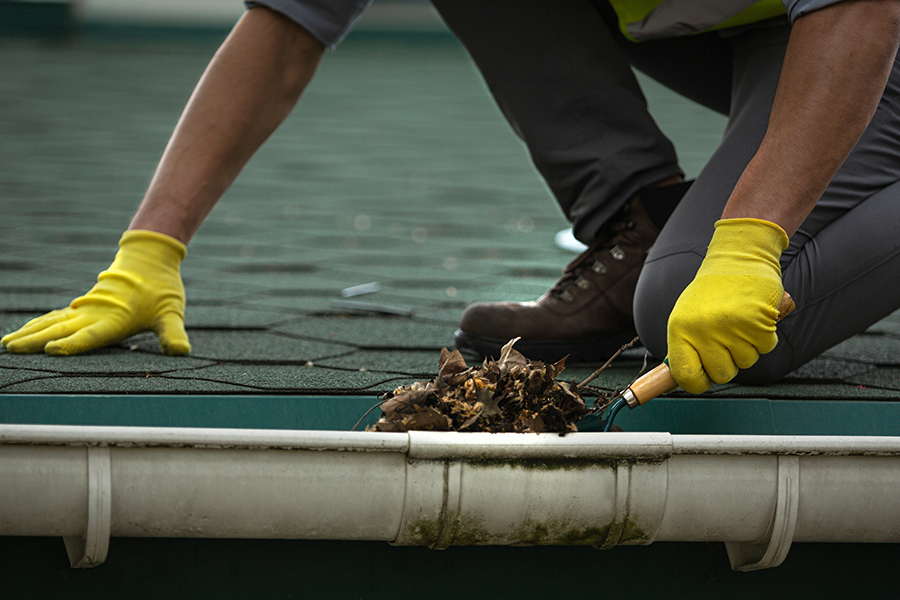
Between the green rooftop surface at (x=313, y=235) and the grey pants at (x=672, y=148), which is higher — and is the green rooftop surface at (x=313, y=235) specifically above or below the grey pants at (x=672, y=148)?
below

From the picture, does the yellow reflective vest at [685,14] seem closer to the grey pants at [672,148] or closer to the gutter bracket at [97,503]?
the grey pants at [672,148]

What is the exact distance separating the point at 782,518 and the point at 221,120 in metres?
0.99

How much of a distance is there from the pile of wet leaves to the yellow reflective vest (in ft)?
2.24

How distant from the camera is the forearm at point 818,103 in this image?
3.32 ft

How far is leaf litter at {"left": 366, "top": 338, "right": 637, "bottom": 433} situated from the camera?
89 centimetres

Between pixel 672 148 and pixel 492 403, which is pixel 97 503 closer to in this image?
pixel 492 403

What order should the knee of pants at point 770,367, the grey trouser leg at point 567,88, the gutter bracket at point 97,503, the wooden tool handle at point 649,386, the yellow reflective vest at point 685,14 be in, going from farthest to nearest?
the grey trouser leg at point 567,88 → the yellow reflective vest at point 685,14 → the knee of pants at point 770,367 → the wooden tool handle at point 649,386 → the gutter bracket at point 97,503

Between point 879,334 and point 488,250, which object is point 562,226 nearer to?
point 488,250

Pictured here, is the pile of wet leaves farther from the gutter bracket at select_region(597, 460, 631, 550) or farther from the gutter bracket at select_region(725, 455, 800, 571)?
the gutter bracket at select_region(725, 455, 800, 571)

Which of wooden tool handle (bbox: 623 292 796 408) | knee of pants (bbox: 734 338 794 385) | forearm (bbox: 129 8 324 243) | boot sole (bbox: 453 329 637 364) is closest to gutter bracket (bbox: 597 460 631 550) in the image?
wooden tool handle (bbox: 623 292 796 408)

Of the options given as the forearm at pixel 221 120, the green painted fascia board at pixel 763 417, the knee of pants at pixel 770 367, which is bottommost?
the knee of pants at pixel 770 367

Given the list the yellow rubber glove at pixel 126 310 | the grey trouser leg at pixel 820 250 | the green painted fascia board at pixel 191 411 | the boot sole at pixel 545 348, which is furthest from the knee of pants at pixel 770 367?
the yellow rubber glove at pixel 126 310

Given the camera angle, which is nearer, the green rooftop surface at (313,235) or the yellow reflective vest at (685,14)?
the green rooftop surface at (313,235)

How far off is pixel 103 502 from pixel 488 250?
1.57m
